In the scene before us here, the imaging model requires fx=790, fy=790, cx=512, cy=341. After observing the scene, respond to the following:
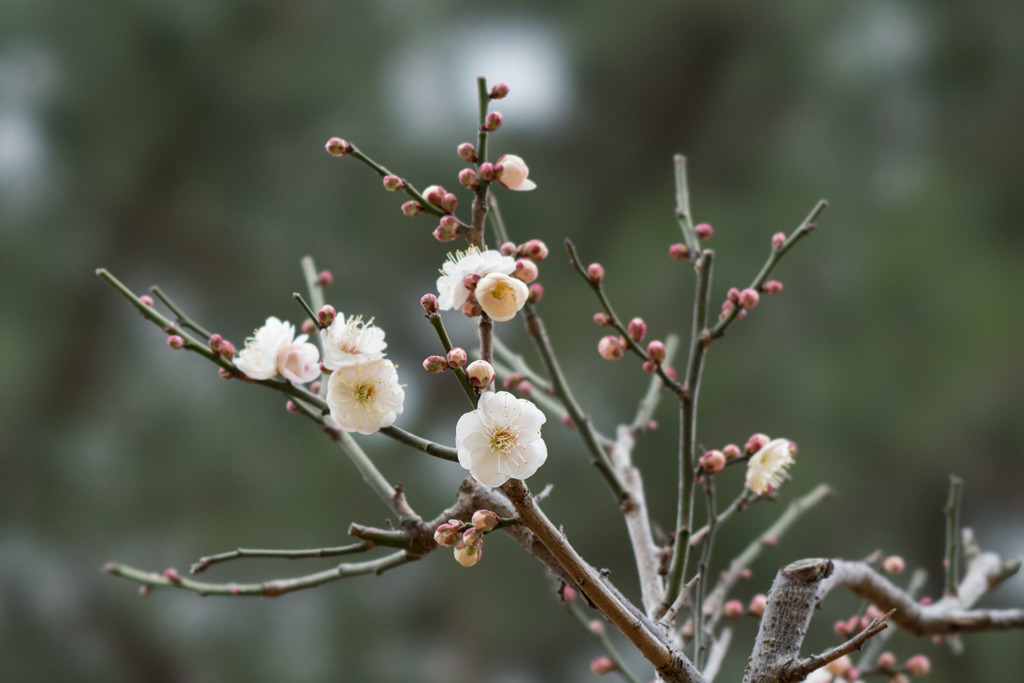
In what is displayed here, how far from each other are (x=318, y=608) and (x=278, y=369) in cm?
176

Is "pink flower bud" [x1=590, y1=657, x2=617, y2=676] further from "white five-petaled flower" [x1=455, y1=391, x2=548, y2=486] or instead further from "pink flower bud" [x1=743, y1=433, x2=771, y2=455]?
"white five-petaled flower" [x1=455, y1=391, x2=548, y2=486]

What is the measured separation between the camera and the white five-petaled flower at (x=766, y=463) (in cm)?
66

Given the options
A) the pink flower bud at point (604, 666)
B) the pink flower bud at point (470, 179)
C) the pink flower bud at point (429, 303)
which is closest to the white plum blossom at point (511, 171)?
the pink flower bud at point (470, 179)

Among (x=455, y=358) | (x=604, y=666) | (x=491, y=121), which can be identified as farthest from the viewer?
(x=604, y=666)

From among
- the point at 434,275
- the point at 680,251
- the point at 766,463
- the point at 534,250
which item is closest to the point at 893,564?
the point at 766,463

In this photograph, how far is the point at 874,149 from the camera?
2215 millimetres

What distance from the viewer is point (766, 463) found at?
2.21 ft

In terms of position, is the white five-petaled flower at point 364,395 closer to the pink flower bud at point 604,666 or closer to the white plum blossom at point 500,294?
the white plum blossom at point 500,294

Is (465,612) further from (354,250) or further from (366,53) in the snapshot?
(366,53)

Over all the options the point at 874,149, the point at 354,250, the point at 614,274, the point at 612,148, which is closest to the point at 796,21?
the point at 874,149

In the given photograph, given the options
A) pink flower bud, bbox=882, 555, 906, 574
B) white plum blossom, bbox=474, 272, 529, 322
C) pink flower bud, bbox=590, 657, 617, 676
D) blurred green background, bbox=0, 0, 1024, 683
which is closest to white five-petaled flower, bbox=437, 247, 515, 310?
white plum blossom, bbox=474, 272, 529, 322

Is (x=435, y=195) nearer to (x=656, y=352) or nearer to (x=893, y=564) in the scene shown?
(x=656, y=352)

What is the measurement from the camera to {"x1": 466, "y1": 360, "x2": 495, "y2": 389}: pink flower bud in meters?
0.41

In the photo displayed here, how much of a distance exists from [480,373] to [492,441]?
4 centimetres
